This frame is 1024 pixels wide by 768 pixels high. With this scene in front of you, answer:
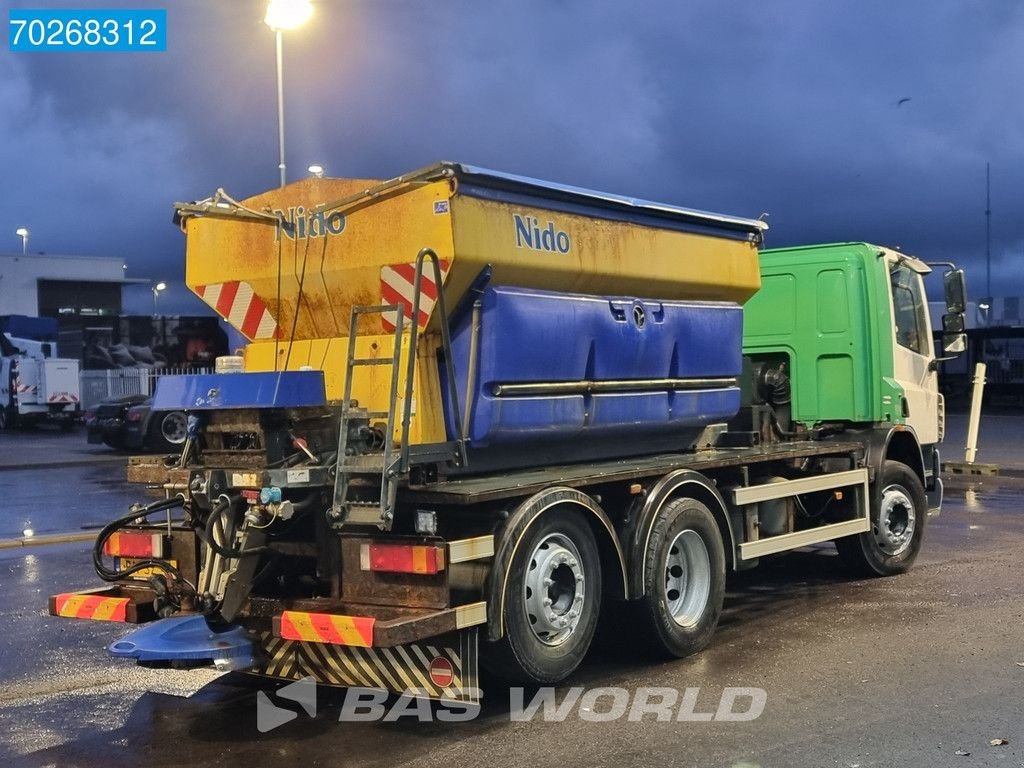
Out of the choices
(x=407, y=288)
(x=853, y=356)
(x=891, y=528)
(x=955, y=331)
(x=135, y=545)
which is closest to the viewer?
(x=407, y=288)

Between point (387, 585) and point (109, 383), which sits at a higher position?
point (109, 383)

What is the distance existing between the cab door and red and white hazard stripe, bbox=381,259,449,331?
538 centimetres

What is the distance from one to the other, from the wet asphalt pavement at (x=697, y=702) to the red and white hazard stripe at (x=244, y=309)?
7.06ft

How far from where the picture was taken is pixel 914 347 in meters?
10.5

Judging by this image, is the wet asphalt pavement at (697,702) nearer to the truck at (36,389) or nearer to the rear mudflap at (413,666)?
the rear mudflap at (413,666)

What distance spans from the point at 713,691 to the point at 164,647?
9.80ft

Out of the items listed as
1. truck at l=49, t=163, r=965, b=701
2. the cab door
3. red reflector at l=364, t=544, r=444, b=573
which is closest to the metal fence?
the cab door

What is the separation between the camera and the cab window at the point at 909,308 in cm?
1016

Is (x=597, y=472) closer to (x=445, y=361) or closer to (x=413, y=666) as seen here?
(x=445, y=361)

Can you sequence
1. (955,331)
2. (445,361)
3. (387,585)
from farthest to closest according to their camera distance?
(955,331) → (445,361) → (387,585)

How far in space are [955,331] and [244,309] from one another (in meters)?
6.56

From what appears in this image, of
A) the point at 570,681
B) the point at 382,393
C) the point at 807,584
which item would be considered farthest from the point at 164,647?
the point at 807,584

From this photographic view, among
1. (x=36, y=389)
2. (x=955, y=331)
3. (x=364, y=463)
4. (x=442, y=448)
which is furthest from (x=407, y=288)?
(x=36, y=389)

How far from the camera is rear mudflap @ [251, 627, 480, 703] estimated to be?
18.6ft
